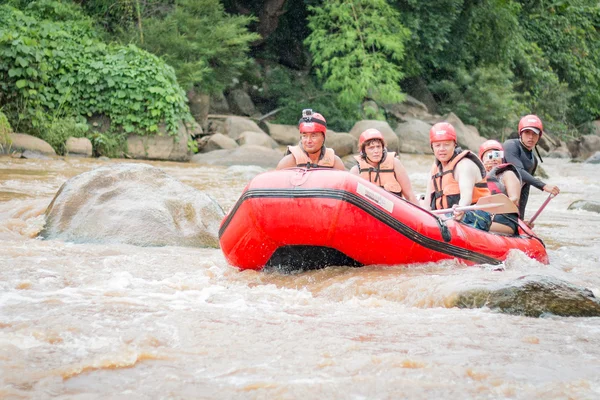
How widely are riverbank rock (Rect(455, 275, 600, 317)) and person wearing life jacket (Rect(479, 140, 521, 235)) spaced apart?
2.00m

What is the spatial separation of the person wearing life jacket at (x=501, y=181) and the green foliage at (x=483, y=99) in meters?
16.5

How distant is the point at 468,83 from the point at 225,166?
11.7m

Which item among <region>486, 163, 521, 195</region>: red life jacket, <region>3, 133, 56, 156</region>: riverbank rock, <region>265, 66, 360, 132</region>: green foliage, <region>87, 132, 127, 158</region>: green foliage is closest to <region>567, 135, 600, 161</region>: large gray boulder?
<region>265, 66, 360, 132</region>: green foliage

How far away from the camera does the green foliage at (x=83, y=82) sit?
44.6ft

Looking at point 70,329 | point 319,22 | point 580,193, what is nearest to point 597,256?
point 70,329

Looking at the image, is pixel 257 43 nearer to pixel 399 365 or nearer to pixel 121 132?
pixel 121 132

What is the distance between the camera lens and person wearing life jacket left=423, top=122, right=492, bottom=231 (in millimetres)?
6020

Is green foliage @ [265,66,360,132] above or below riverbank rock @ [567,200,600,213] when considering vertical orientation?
above

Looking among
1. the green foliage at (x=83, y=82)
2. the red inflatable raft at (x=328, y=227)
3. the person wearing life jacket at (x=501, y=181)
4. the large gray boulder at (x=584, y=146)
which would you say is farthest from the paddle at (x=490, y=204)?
the large gray boulder at (x=584, y=146)

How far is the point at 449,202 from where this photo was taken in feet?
20.4

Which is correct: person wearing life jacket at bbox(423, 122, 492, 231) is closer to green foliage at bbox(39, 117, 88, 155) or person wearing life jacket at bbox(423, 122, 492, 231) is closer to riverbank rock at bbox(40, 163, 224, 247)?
riverbank rock at bbox(40, 163, 224, 247)

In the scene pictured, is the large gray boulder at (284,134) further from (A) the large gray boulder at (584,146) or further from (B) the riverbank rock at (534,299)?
(B) the riverbank rock at (534,299)

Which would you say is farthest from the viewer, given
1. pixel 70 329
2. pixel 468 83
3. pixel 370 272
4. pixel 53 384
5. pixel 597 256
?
pixel 468 83

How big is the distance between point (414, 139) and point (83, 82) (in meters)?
8.87
